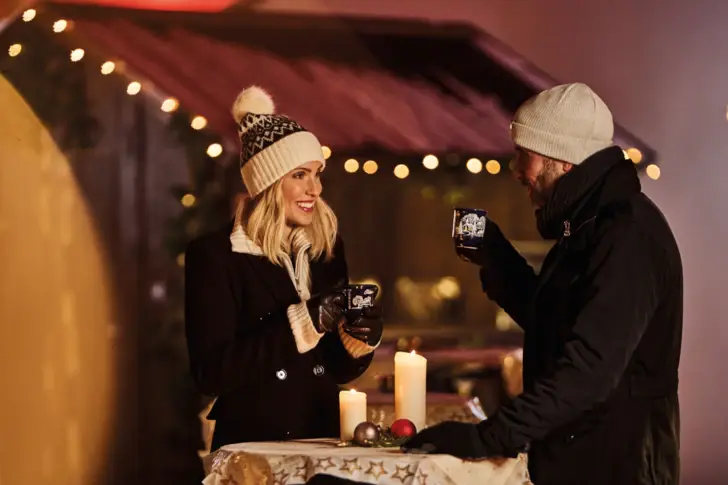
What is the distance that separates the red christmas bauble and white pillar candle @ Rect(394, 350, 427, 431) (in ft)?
0.14

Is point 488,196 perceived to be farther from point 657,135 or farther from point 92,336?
point 92,336

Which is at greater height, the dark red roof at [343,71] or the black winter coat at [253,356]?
the dark red roof at [343,71]

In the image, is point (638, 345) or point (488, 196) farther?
point (488, 196)

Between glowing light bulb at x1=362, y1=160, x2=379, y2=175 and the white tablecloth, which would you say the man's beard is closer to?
the white tablecloth

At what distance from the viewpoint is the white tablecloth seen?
1.89 metres

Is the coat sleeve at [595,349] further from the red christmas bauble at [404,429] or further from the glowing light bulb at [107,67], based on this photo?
the glowing light bulb at [107,67]

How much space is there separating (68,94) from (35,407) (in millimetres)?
1210

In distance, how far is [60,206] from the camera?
366cm

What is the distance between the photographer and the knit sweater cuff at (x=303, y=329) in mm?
2352

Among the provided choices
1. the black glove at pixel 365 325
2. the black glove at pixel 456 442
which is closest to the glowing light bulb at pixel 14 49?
the black glove at pixel 365 325

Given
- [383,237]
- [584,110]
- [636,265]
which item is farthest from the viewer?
[383,237]

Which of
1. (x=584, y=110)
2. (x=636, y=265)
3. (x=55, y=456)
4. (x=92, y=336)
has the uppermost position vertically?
(x=584, y=110)

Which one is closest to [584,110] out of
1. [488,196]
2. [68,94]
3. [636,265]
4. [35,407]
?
[636,265]

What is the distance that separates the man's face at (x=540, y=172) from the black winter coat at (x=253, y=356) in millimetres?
655
